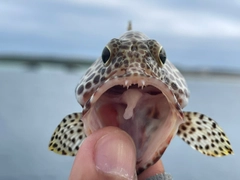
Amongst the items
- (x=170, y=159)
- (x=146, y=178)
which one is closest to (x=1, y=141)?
(x=170, y=159)

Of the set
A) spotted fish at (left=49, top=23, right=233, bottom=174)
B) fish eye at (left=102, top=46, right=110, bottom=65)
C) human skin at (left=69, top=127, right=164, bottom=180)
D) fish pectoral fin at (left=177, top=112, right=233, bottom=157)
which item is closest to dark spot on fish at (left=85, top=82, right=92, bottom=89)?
spotted fish at (left=49, top=23, right=233, bottom=174)

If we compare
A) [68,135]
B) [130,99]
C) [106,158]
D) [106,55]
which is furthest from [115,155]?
[68,135]

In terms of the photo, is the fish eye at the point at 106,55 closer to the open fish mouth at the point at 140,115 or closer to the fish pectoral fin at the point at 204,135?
the open fish mouth at the point at 140,115

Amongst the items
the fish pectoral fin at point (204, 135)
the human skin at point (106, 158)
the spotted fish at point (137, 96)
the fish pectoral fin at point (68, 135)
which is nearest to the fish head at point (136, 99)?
the spotted fish at point (137, 96)

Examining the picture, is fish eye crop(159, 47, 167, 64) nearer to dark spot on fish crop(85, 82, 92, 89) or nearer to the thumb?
dark spot on fish crop(85, 82, 92, 89)

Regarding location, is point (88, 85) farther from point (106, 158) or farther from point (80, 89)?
point (106, 158)
